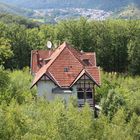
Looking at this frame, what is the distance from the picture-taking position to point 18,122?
3081 cm

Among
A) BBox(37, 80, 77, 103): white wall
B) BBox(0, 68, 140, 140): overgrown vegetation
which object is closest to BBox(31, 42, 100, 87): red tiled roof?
BBox(37, 80, 77, 103): white wall

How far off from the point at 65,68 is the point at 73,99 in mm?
7532

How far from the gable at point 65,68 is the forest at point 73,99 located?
12.6 feet

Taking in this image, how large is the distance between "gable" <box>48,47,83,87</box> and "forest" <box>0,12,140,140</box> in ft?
12.6

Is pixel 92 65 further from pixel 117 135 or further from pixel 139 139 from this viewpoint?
pixel 117 135

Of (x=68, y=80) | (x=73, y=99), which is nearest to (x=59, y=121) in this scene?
(x=73, y=99)

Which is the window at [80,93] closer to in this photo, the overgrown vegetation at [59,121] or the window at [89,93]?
the window at [89,93]

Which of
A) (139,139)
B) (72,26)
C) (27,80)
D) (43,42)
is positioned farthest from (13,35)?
(139,139)

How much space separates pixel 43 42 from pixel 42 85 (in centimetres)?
5058

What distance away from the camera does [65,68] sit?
2279 inches

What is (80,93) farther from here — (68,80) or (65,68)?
(65,68)

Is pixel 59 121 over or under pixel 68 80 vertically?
over

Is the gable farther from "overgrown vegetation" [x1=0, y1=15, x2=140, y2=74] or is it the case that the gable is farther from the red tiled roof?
"overgrown vegetation" [x1=0, y1=15, x2=140, y2=74]

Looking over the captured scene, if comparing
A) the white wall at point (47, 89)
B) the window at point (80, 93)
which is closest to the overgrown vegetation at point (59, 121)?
the white wall at point (47, 89)
